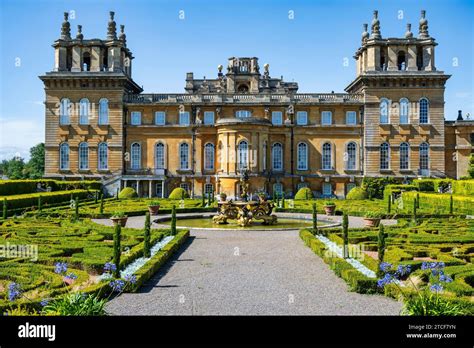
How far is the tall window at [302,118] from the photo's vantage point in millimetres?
42031

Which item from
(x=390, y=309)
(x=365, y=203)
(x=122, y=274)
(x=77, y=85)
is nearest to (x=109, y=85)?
(x=77, y=85)

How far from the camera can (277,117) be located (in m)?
42.2

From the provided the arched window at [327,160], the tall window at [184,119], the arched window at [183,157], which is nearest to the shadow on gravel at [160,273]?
the arched window at [183,157]

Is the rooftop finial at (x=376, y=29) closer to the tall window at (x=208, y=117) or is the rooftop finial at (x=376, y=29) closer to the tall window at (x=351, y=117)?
the tall window at (x=351, y=117)

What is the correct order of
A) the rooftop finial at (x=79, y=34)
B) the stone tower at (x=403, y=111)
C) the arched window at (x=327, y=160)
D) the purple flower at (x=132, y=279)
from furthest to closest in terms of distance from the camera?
the rooftop finial at (x=79, y=34)
the arched window at (x=327, y=160)
the stone tower at (x=403, y=111)
the purple flower at (x=132, y=279)

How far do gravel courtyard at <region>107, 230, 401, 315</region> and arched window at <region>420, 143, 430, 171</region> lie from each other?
28386 mm

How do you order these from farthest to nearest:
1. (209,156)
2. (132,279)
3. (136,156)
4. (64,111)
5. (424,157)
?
(136,156) < (209,156) < (64,111) < (424,157) < (132,279)

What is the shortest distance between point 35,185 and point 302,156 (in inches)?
857

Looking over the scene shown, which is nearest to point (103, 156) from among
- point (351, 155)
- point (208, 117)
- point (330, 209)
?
point (208, 117)

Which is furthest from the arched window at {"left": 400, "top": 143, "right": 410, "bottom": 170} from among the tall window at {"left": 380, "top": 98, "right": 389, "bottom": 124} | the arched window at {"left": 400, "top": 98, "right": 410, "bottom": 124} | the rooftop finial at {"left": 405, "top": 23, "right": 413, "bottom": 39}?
the rooftop finial at {"left": 405, "top": 23, "right": 413, "bottom": 39}

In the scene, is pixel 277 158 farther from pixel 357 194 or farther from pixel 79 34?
pixel 79 34

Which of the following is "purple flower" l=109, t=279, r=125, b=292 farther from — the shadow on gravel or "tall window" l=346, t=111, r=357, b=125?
"tall window" l=346, t=111, r=357, b=125

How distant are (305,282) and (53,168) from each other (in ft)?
116
